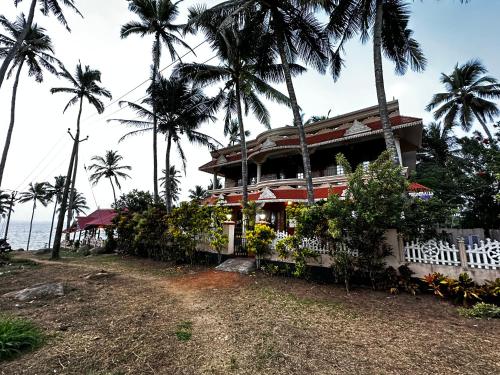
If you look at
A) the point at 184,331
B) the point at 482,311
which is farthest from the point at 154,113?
the point at 482,311

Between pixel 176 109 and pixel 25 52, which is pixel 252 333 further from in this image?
pixel 25 52

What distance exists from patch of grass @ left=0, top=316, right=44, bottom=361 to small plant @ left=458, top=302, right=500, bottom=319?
7.85 m

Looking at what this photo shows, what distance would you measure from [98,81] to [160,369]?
20.1 metres

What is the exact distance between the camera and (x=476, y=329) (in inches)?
155

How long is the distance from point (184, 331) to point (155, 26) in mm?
18302

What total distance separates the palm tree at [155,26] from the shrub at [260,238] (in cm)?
964

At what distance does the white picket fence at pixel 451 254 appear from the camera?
5188 mm

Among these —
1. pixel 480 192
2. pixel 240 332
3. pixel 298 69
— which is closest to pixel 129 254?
pixel 240 332

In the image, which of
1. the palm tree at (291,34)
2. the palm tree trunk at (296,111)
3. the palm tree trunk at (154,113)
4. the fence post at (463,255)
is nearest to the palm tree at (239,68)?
the palm tree at (291,34)

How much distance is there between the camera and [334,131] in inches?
516

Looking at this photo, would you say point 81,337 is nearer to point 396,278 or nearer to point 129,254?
point 396,278

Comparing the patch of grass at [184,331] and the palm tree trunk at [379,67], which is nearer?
the patch of grass at [184,331]

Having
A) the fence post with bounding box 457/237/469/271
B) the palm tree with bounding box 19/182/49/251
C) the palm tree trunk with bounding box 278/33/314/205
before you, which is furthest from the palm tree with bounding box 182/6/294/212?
the palm tree with bounding box 19/182/49/251

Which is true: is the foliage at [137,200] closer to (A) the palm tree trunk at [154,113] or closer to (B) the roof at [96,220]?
(A) the palm tree trunk at [154,113]
